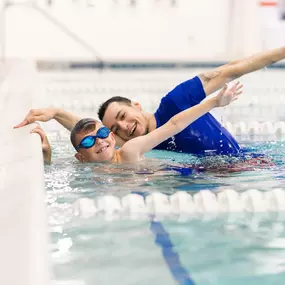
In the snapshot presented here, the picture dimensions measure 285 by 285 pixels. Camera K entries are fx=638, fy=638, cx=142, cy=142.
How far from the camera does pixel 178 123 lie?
1.89 m

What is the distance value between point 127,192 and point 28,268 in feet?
2.88

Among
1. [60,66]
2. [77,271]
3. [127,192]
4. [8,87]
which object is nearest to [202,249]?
[77,271]

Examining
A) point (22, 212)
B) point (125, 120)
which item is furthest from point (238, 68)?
point (22, 212)

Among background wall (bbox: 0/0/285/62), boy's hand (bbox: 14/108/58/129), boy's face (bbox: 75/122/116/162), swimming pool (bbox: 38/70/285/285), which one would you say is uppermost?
background wall (bbox: 0/0/285/62)

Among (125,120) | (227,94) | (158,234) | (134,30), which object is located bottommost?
(158,234)

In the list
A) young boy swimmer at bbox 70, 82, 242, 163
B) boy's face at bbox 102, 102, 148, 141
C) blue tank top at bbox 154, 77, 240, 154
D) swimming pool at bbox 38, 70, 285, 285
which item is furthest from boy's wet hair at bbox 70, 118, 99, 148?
blue tank top at bbox 154, 77, 240, 154

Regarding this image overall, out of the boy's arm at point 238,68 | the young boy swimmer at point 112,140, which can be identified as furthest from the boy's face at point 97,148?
the boy's arm at point 238,68

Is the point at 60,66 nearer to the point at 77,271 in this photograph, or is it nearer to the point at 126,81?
the point at 126,81

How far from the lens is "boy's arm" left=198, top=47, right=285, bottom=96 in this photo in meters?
2.14

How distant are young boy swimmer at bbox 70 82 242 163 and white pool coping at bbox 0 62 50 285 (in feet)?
0.57

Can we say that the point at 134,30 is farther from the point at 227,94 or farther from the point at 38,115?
the point at 227,94

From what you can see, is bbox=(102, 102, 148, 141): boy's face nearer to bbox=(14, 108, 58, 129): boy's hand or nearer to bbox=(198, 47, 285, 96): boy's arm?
bbox=(14, 108, 58, 129): boy's hand

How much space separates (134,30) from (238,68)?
13.9ft

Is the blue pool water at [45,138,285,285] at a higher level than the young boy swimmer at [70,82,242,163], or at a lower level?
lower
